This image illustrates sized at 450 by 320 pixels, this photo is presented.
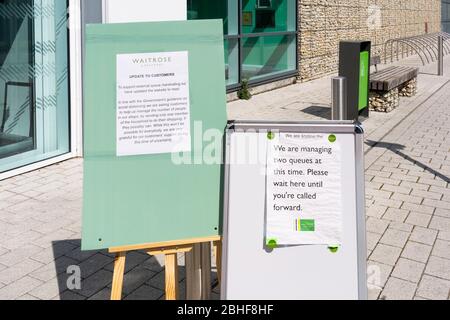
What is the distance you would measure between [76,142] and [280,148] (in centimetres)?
520

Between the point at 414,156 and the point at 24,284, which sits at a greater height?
the point at 414,156

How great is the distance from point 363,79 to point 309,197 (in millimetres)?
7228

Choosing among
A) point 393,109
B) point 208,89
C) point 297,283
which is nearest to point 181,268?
point 297,283

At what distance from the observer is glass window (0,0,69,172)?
6590 mm

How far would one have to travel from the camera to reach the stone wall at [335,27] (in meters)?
15.4

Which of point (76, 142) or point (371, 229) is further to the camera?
point (76, 142)

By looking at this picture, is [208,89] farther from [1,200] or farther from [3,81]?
[3,81]

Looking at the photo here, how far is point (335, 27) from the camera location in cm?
1705

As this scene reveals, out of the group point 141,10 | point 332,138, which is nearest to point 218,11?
point 141,10

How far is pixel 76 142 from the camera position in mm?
7363

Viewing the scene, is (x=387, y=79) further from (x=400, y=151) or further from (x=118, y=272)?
(x=118, y=272)

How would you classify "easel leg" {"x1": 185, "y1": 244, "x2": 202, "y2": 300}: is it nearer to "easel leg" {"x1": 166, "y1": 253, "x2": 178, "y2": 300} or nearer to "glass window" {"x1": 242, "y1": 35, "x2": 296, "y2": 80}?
"easel leg" {"x1": 166, "y1": 253, "x2": 178, "y2": 300}

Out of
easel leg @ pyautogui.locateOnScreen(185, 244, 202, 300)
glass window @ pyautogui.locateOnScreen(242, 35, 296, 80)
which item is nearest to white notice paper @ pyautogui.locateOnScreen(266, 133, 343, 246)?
easel leg @ pyautogui.locateOnScreen(185, 244, 202, 300)

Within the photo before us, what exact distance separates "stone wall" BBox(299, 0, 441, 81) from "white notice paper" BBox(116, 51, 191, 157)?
42.1 ft
